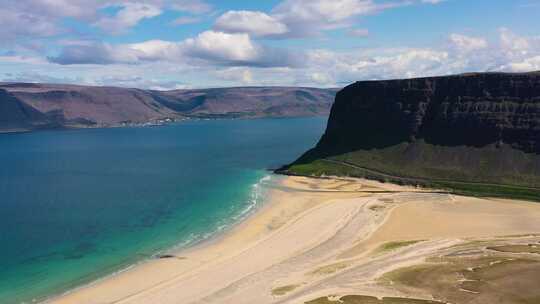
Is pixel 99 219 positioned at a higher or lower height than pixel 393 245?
lower

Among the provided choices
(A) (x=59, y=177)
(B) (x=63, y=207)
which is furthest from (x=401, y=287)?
(A) (x=59, y=177)

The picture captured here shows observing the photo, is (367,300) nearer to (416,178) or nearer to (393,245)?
(393,245)

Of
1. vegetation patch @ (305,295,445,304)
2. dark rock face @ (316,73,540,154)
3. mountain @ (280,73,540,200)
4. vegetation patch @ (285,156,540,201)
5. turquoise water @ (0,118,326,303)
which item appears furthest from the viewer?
dark rock face @ (316,73,540,154)

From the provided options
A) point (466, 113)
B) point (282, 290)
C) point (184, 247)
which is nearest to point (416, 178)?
point (466, 113)

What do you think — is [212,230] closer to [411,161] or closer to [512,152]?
[411,161]

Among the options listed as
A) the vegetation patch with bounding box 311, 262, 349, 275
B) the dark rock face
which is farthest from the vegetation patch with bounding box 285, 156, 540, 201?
the vegetation patch with bounding box 311, 262, 349, 275

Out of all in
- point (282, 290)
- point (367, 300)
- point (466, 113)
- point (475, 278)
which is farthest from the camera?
point (466, 113)

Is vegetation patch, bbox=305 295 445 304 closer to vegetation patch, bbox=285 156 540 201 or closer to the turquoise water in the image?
the turquoise water

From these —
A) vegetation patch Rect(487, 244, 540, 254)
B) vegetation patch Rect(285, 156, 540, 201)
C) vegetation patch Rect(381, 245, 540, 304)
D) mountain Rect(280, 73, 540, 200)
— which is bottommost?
vegetation patch Rect(381, 245, 540, 304)
